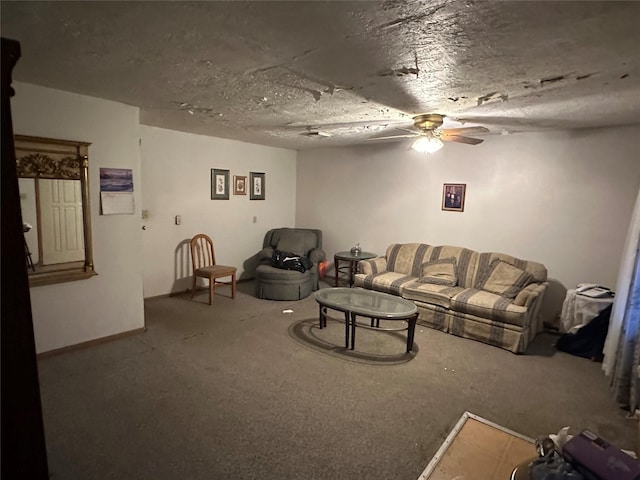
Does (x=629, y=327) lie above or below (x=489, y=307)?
above

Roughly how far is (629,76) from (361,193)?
11.8ft

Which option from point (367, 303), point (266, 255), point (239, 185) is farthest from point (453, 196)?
point (239, 185)

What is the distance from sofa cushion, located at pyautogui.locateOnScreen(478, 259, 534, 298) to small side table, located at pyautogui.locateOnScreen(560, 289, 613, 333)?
0.42 metres

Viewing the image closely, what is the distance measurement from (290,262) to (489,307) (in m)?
2.56

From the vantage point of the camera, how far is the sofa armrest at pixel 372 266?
15.2ft

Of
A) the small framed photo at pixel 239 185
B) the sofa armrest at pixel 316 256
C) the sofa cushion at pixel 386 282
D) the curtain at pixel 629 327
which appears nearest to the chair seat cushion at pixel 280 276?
the sofa armrest at pixel 316 256

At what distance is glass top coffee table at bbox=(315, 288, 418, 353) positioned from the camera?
3.17m

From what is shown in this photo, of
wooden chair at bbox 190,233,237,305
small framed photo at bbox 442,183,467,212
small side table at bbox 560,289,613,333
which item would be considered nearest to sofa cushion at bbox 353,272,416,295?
small framed photo at bbox 442,183,467,212

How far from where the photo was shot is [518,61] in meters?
2.01

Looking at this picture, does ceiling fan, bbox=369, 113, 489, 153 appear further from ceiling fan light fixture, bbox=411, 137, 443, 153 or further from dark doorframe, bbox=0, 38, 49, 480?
dark doorframe, bbox=0, 38, 49, 480

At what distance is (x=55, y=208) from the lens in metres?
2.95

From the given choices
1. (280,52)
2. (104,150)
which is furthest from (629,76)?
(104,150)

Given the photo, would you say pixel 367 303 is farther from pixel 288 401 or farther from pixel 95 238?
pixel 95 238

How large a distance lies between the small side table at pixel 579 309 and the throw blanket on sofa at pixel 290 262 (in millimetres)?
3072
